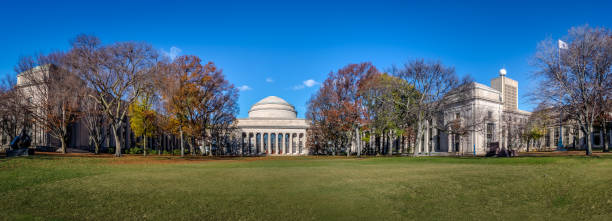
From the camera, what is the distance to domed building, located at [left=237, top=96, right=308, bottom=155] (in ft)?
248

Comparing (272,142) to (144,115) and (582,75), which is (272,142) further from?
(582,75)

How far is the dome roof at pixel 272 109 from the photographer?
276 feet

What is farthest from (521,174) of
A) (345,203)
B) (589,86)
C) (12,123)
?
(12,123)

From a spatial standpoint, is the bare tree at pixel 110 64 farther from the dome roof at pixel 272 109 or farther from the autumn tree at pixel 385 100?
the dome roof at pixel 272 109

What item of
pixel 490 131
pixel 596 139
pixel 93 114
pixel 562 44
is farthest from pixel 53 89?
pixel 596 139

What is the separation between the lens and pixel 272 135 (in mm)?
79375

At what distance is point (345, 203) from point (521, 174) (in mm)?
8380

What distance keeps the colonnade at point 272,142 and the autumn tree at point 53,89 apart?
40.0 metres

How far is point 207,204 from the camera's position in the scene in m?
8.20

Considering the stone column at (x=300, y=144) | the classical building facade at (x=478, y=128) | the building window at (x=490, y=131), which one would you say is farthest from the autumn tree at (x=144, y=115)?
the building window at (x=490, y=131)

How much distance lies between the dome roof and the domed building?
2.55 metres

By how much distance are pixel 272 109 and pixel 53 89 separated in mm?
56161

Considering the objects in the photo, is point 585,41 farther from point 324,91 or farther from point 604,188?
point 324,91

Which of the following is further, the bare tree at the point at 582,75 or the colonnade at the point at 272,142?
the colonnade at the point at 272,142
